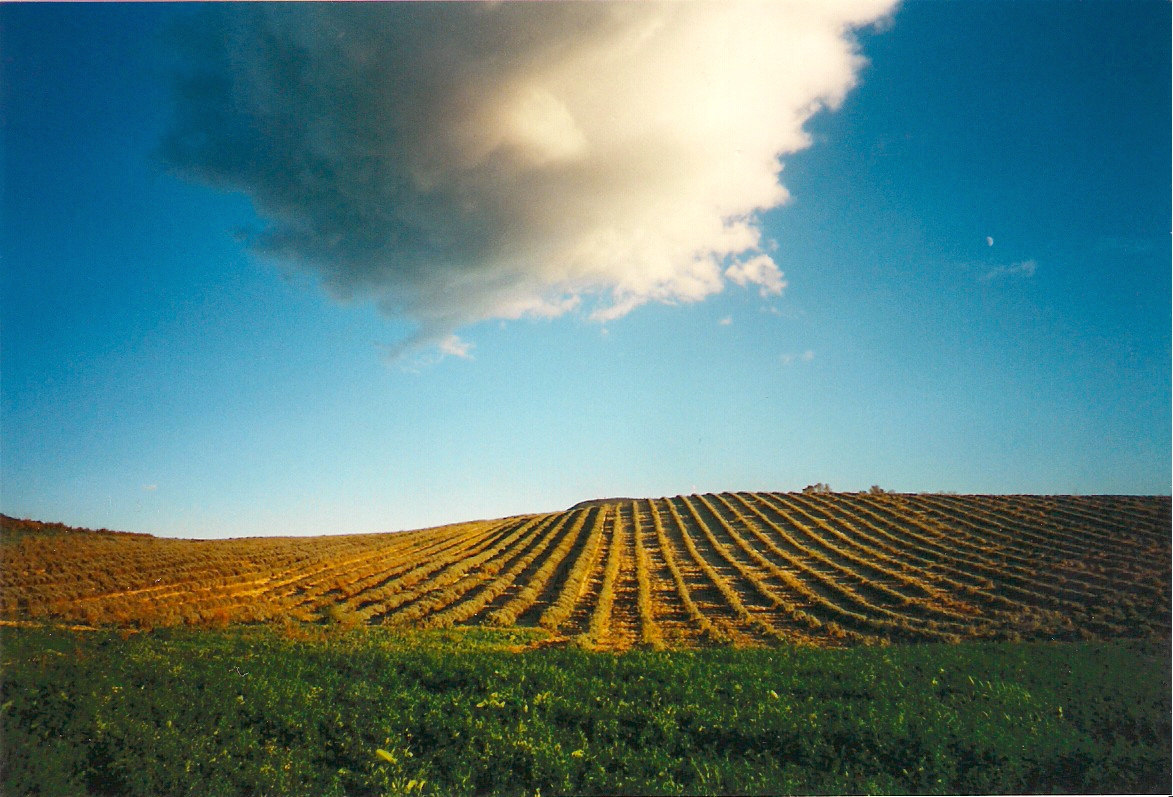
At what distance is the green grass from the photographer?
8.46 metres

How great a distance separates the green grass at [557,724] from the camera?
8.46 m

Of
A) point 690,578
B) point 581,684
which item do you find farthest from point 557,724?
point 690,578

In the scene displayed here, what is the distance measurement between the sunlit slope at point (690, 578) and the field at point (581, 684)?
22 cm

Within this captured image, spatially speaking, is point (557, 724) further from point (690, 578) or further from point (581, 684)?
point (690, 578)

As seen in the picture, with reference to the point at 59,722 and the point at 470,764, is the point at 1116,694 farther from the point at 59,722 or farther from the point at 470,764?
the point at 59,722

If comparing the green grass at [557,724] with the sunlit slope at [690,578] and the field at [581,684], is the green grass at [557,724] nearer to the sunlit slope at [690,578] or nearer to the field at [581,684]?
the field at [581,684]

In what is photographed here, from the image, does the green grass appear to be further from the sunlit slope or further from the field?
the sunlit slope

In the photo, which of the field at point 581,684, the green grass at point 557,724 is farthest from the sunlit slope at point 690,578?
the green grass at point 557,724

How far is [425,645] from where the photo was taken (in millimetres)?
15328

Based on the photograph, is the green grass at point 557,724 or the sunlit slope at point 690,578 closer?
the green grass at point 557,724

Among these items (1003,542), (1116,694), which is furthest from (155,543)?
(1003,542)

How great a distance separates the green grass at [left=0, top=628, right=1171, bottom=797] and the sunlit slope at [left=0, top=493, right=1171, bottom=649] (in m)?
6.76

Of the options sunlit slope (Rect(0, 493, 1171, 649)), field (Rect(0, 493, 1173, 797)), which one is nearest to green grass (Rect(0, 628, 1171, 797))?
field (Rect(0, 493, 1173, 797))

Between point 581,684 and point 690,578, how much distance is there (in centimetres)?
1955
